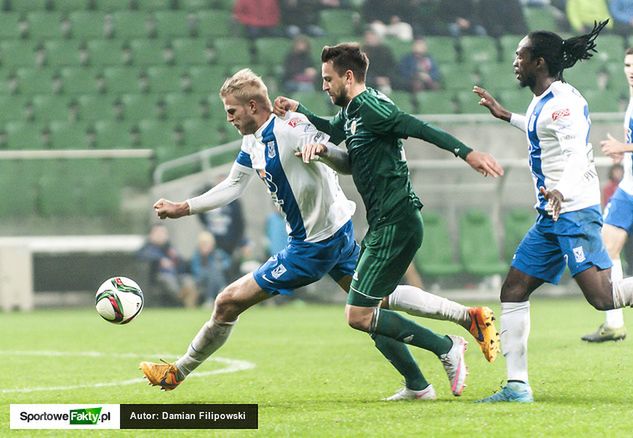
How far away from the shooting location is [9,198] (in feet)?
56.2

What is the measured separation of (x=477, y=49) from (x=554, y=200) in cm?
1572

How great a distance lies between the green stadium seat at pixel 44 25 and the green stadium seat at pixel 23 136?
2.24 m

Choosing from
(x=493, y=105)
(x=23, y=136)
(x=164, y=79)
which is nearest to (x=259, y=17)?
(x=164, y=79)

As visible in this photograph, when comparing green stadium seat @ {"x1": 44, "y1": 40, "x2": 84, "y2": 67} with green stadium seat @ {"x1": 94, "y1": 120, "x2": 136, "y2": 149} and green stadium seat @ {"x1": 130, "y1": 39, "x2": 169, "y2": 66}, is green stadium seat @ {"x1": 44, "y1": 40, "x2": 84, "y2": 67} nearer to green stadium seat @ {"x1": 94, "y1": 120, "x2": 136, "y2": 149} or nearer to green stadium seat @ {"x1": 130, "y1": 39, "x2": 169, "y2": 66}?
green stadium seat @ {"x1": 130, "y1": 39, "x2": 169, "y2": 66}

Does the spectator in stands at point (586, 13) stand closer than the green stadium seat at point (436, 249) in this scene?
No

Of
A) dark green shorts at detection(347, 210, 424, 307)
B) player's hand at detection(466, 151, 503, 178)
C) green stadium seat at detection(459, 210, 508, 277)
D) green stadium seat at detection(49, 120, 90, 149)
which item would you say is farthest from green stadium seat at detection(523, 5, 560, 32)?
player's hand at detection(466, 151, 503, 178)

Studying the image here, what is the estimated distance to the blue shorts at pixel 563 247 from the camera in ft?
20.7

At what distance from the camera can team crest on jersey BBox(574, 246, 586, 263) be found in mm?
6293

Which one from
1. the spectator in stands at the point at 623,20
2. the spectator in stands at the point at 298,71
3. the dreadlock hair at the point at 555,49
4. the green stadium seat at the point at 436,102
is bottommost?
the dreadlock hair at the point at 555,49

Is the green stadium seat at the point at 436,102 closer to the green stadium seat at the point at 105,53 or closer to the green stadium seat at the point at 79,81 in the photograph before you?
the green stadium seat at the point at 105,53

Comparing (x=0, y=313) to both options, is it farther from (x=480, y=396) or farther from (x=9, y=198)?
(x=480, y=396)

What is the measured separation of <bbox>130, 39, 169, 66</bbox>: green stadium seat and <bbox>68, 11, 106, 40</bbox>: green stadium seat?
0.68 metres

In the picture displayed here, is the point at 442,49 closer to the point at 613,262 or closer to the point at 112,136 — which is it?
the point at 112,136

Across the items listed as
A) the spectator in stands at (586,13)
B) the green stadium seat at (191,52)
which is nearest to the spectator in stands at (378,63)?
the green stadium seat at (191,52)
